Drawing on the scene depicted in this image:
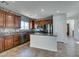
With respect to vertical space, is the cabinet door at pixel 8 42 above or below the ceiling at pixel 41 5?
below

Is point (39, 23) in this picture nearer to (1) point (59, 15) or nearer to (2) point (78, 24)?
(1) point (59, 15)

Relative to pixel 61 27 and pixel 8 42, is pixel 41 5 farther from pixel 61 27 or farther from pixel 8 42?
pixel 61 27

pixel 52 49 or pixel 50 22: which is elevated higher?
pixel 50 22

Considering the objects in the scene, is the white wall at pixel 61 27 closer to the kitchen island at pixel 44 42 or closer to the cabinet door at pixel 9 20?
the kitchen island at pixel 44 42

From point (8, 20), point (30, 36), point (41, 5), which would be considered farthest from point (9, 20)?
point (41, 5)

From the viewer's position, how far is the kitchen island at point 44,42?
20.6 ft

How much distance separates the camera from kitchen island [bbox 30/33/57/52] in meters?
6.28

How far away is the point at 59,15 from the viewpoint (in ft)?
30.8

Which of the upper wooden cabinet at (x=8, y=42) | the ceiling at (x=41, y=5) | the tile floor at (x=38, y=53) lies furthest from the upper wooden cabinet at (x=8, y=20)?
the tile floor at (x=38, y=53)

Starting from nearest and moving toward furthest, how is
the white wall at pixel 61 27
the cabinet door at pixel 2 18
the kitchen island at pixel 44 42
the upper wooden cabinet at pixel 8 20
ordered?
1. the cabinet door at pixel 2 18
2. the upper wooden cabinet at pixel 8 20
3. the kitchen island at pixel 44 42
4. the white wall at pixel 61 27

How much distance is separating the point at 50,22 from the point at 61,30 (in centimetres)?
190

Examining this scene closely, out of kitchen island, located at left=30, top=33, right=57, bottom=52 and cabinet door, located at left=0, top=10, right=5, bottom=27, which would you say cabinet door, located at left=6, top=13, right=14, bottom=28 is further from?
kitchen island, located at left=30, top=33, right=57, bottom=52

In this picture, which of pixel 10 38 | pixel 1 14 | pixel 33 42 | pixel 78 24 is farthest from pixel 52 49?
pixel 78 24

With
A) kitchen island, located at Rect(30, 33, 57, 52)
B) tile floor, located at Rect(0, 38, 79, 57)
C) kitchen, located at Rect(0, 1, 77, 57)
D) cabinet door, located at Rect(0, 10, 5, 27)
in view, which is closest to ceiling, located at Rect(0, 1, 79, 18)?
kitchen, located at Rect(0, 1, 77, 57)
